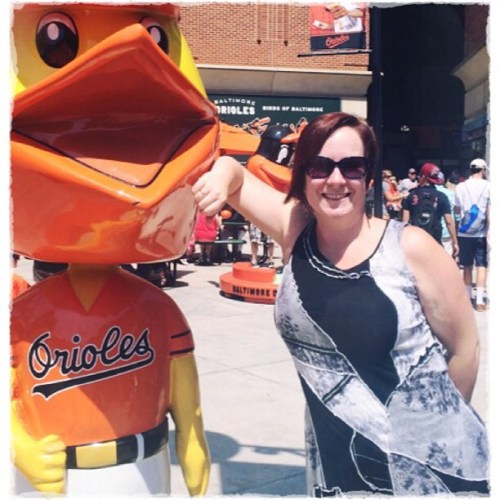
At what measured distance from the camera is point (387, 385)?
192 centimetres

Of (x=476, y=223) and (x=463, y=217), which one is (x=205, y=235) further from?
(x=476, y=223)

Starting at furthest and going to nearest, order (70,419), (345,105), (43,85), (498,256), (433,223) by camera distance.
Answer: (345,105) → (433,223) → (70,419) → (498,256) → (43,85)

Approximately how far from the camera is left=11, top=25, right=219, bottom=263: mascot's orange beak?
1.84 m

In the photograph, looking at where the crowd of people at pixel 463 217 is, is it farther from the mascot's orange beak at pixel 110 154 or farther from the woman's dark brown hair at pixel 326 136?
the mascot's orange beak at pixel 110 154

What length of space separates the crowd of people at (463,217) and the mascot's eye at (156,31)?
5.57 meters

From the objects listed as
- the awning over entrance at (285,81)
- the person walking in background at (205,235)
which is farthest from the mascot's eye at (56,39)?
the awning over entrance at (285,81)

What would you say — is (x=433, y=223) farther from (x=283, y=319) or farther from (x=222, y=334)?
(x=283, y=319)

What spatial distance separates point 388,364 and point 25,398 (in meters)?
1.12

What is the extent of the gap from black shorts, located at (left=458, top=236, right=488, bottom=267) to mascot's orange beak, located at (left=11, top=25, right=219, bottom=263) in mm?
5850

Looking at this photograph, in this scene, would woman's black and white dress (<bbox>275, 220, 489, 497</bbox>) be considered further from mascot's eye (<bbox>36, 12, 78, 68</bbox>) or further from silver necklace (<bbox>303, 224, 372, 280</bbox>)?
mascot's eye (<bbox>36, 12, 78, 68</bbox>)

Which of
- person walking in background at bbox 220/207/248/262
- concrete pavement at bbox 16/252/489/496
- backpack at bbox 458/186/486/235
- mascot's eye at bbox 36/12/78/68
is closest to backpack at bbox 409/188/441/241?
backpack at bbox 458/186/486/235

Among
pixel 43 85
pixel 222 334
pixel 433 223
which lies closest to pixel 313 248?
pixel 43 85

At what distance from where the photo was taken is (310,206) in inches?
83.4

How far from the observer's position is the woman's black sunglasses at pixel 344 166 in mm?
1982
